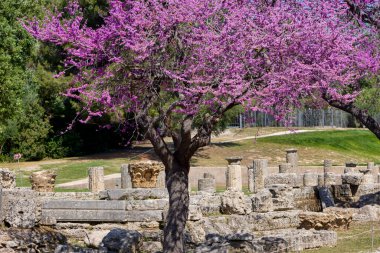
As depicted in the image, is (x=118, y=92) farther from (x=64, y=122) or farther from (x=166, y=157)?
(x=64, y=122)

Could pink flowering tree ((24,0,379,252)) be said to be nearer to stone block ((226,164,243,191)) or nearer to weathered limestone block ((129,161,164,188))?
weathered limestone block ((129,161,164,188))

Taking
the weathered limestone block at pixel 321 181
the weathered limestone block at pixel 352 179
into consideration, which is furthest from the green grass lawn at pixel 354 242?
the weathered limestone block at pixel 321 181

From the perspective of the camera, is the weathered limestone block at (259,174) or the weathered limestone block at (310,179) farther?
the weathered limestone block at (310,179)

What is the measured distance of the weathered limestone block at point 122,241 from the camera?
53.2ft

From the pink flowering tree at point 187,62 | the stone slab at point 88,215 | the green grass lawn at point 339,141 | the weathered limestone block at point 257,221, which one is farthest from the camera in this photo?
the green grass lawn at point 339,141

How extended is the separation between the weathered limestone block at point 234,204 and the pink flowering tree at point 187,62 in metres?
7.55

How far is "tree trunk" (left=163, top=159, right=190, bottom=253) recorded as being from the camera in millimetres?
14250

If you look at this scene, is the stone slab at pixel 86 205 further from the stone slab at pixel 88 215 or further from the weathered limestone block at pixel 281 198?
the weathered limestone block at pixel 281 198

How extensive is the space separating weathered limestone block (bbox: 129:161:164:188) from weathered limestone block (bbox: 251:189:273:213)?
9.21ft

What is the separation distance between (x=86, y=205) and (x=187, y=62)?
829cm

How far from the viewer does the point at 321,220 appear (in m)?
22.1

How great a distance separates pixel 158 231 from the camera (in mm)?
19391

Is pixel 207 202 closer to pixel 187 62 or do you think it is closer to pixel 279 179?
pixel 279 179

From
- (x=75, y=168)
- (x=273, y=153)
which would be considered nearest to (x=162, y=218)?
(x=75, y=168)
